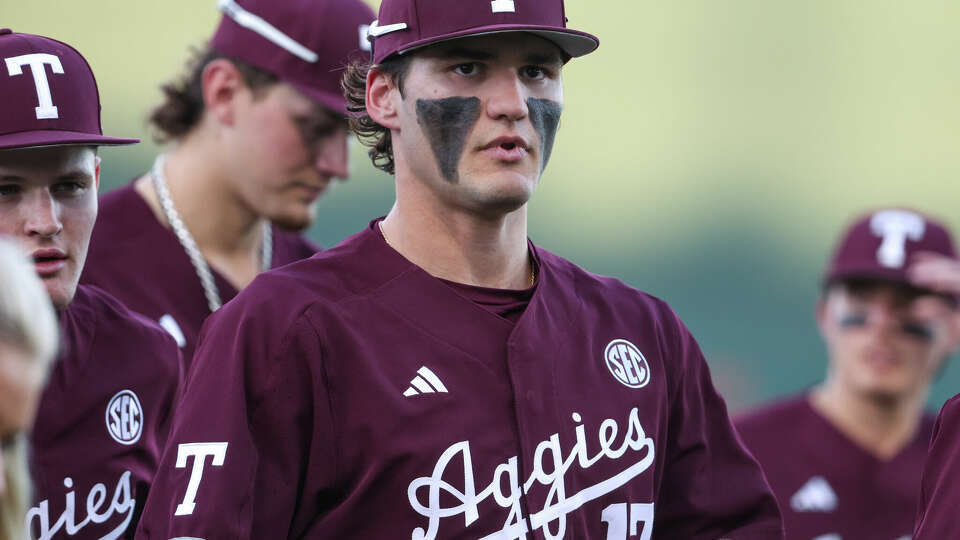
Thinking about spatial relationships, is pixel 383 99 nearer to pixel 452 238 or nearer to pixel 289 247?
pixel 452 238

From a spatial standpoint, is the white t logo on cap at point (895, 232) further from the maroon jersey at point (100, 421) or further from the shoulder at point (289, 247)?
the maroon jersey at point (100, 421)

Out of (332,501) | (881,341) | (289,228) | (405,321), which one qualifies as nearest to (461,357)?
(405,321)

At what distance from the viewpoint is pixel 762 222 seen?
10812 millimetres

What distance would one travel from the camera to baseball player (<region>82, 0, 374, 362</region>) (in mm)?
5156

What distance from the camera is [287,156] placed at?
532cm

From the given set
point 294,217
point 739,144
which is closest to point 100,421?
point 294,217

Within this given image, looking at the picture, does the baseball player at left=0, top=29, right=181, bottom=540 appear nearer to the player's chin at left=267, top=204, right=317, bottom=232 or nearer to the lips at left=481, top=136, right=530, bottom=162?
the lips at left=481, top=136, right=530, bottom=162

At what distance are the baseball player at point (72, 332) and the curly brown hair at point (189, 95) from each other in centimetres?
143

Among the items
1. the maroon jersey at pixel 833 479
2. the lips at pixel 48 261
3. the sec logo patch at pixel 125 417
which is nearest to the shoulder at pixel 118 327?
the sec logo patch at pixel 125 417

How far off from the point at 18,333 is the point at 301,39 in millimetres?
3497

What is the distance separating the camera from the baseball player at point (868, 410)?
634 cm

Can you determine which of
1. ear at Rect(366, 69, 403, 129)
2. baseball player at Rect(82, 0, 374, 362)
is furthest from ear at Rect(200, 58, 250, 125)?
ear at Rect(366, 69, 403, 129)

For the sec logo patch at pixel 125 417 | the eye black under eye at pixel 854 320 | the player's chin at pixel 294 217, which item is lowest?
the eye black under eye at pixel 854 320

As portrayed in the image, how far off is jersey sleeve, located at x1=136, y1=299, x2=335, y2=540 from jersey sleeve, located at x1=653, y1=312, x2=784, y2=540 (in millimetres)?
878
